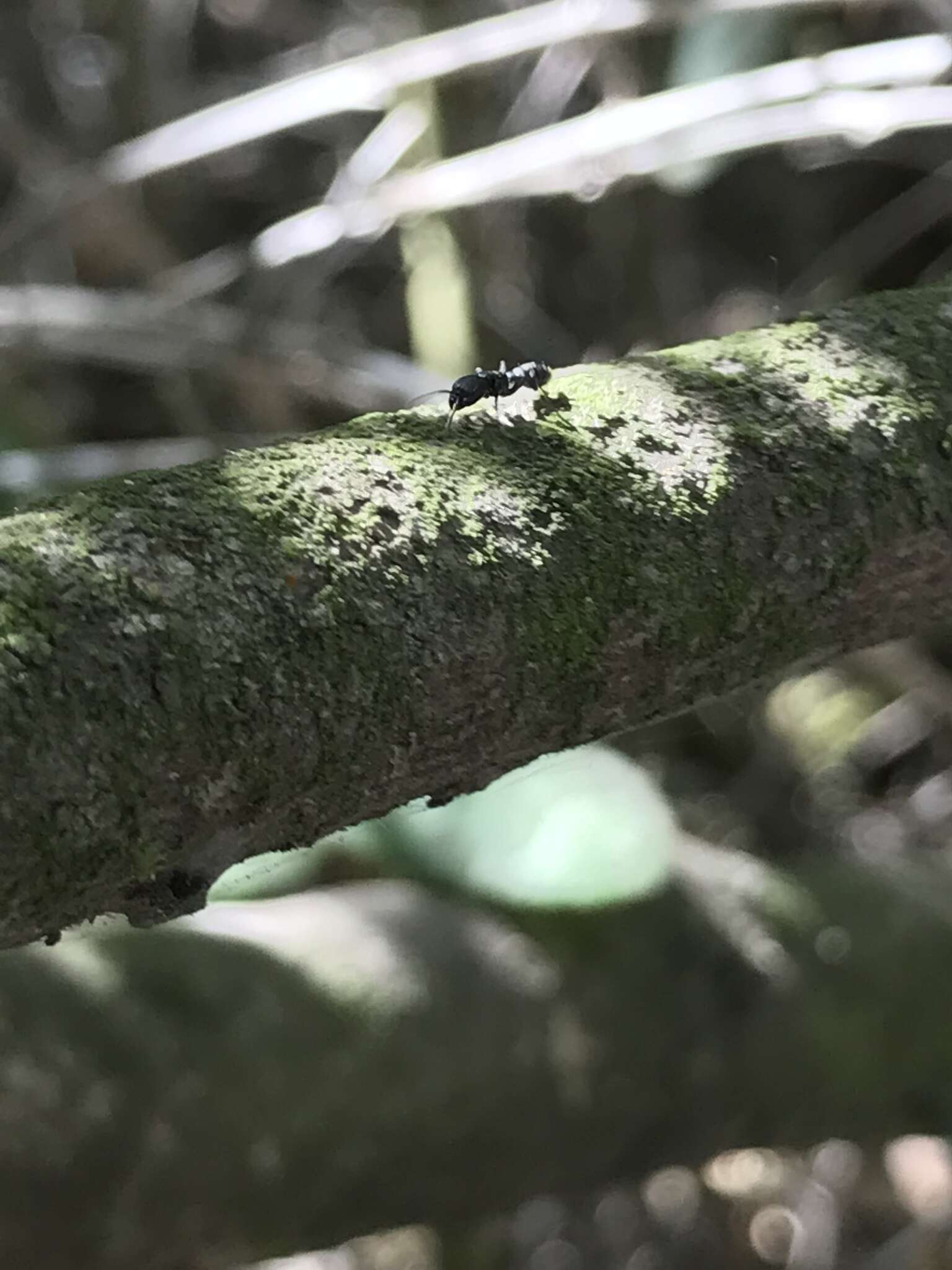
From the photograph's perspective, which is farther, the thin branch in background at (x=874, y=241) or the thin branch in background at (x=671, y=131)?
the thin branch in background at (x=874, y=241)

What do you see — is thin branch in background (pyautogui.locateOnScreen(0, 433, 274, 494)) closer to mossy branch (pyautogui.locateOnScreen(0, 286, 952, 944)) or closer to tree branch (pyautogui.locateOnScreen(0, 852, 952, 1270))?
tree branch (pyautogui.locateOnScreen(0, 852, 952, 1270))

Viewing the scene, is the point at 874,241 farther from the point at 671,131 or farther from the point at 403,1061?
the point at 403,1061

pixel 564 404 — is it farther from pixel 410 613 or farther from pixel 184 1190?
pixel 184 1190

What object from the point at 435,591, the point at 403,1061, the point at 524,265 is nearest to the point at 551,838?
the point at 403,1061

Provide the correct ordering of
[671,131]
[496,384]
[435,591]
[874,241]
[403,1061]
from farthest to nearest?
[874,241]
[671,131]
[403,1061]
[496,384]
[435,591]

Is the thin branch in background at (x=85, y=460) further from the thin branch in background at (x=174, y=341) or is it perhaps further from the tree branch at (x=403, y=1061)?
the tree branch at (x=403, y=1061)

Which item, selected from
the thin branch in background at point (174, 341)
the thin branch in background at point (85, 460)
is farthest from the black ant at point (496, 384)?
the thin branch in background at point (174, 341)

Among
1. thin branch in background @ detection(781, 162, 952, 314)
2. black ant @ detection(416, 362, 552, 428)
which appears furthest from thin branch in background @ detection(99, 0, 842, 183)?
black ant @ detection(416, 362, 552, 428)
